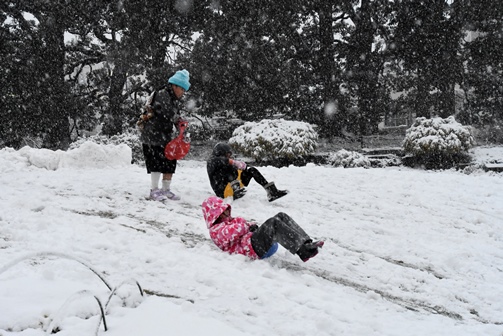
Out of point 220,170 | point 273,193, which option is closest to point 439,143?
point 273,193

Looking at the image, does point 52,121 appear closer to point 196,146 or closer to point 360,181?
point 196,146

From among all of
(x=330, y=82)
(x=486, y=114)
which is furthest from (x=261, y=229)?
(x=486, y=114)

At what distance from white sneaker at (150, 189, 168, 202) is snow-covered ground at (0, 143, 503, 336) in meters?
0.15

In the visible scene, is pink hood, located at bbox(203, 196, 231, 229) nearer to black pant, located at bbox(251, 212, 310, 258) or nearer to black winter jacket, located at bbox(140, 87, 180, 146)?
black pant, located at bbox(251, 212, 310, 258)

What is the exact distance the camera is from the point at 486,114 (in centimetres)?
1736

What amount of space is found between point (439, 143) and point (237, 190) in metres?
8.51

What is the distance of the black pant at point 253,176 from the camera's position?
6676 millimetres

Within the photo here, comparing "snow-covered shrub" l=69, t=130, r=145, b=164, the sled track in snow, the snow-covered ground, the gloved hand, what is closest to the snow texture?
the snow-covered ground

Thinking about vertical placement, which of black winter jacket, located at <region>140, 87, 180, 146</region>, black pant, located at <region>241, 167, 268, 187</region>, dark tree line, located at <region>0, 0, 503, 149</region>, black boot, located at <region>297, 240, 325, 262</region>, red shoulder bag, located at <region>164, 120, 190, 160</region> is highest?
dark tree line, located at <region>0, 0, 503, 149</region>

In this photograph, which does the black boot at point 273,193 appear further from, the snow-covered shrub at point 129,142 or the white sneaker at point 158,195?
the snow-covered shrub at point 129,142

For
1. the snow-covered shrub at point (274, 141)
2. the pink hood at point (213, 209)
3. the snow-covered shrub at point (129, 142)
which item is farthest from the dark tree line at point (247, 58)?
the pink hood at point (213, 209)

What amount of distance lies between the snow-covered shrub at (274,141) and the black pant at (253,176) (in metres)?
6.43

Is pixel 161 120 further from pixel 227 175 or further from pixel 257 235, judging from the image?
pixel 257 235

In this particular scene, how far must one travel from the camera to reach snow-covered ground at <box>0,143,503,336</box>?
276cm
